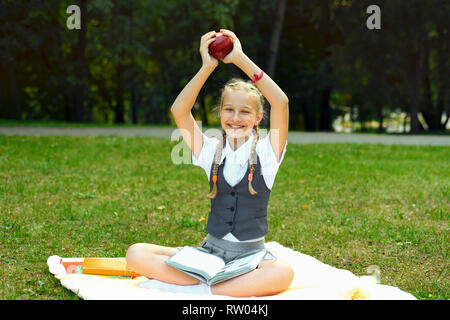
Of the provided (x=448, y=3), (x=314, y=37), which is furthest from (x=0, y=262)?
(x=314, y=37)

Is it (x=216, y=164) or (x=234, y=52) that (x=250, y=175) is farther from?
(x=234, y=52)

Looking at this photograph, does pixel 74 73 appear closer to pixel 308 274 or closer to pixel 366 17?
pixel 366 17

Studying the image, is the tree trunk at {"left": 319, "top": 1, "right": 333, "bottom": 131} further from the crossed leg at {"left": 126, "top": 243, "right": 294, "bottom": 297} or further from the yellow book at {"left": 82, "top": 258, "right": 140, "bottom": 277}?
the crossed leg at {"left": 126, "top": 243, "right": 294, "bottom": 297}

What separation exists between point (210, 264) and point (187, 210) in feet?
9.28

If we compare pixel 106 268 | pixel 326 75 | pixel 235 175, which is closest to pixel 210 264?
pixel 235 175

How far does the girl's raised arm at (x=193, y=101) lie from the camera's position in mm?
3455

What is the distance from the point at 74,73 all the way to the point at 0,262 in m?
20.8

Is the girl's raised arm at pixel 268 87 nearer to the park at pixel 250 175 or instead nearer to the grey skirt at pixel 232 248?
the park at pixel 250 175

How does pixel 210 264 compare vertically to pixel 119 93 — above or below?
below

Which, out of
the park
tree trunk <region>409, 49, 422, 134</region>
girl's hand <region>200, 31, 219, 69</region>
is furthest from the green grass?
tree trunk <region>409, 49, 422, 134</region>

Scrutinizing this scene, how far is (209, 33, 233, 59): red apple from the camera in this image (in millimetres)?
3402

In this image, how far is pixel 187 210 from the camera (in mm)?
6301

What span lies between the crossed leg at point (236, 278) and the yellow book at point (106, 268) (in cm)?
33

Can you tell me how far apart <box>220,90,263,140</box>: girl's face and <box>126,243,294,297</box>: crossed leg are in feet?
2.99
